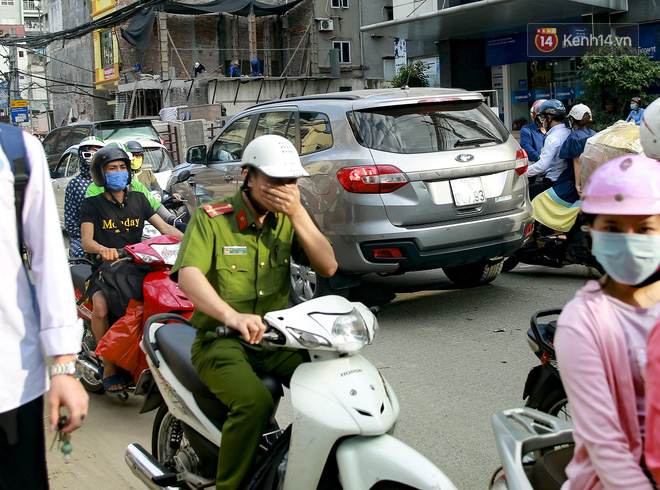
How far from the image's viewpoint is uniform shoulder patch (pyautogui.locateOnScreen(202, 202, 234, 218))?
305 centimetres

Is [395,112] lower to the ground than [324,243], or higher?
higher

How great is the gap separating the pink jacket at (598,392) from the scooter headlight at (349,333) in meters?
0.94

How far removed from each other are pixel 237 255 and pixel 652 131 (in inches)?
87.6

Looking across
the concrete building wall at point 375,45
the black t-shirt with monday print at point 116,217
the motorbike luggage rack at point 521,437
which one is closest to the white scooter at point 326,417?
the motorbike luggage rack at point 521,437

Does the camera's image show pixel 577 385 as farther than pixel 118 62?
No

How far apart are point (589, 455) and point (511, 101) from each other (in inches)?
852

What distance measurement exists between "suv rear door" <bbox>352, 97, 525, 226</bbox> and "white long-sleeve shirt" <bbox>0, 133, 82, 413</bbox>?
13.1 ft

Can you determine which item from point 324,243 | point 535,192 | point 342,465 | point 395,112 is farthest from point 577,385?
point 535,192

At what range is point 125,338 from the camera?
4535 mm

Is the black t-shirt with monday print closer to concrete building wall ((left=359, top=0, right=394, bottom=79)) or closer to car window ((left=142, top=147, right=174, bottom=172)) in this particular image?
car window ((left=142, top=147, right=174, bottom=172))

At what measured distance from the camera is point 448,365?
5.30 m

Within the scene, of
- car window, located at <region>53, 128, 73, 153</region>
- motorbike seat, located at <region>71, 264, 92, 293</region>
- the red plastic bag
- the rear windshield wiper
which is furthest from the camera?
car window, located at <region>53, 128, 73, 153</region>

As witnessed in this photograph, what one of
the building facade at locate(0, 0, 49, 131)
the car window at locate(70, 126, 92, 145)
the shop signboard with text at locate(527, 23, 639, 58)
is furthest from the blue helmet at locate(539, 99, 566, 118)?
the building facade at locate(0, 0, 49, 131)

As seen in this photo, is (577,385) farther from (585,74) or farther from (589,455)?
(585,74)
